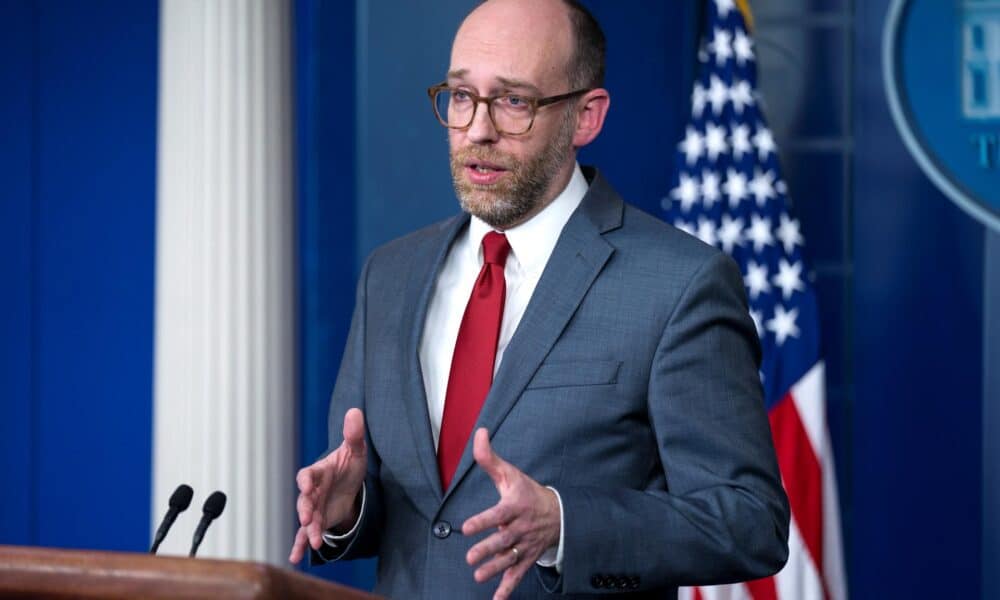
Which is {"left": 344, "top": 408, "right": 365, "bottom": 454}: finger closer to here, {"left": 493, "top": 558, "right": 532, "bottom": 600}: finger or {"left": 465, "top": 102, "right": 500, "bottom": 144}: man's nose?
{"left": 493, "top": 558, "right": 532, "bottom": 600}: finger

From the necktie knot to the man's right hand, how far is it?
1.27 feet

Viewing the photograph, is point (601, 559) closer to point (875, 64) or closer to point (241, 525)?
point (241, 525)

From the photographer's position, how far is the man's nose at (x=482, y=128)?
2.12 meters

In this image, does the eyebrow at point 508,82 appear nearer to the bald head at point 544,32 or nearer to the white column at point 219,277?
the bald head at point 544,32

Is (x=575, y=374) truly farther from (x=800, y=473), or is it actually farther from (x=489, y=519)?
(x=800, y=473)

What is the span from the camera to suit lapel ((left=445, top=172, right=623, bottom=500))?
202 cm

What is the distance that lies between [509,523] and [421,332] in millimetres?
528

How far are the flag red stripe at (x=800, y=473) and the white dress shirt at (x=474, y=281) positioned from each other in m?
1.71

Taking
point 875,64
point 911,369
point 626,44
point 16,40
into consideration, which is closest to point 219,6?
point 16,40

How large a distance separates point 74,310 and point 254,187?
0.94m

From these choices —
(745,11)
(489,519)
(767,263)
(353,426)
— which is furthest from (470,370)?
(745,11)

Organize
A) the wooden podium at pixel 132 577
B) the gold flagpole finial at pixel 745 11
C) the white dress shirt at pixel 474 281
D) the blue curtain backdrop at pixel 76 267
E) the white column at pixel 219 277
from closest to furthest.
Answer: the wooden podium at pixel 132 577 < the white dress shirt at pixel 474 281 < the white column at pixel 219 277 < the gold flagpole finial at pixel 745 11 < the blue curtain backdrop at pixel 76 267

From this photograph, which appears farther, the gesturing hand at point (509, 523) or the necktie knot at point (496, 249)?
the necktie knot at point (496, 249)

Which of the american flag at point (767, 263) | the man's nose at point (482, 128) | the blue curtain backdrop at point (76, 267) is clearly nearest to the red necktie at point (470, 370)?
the man's nose at point (482, 128)
